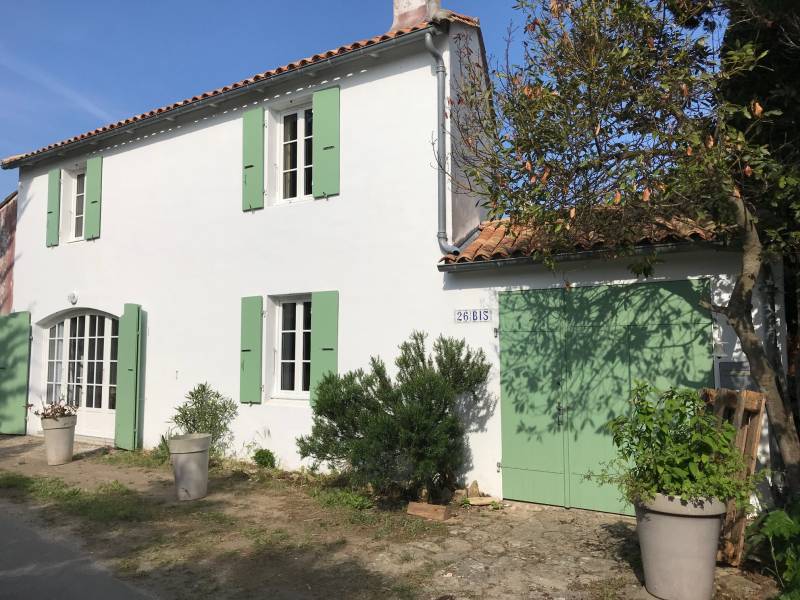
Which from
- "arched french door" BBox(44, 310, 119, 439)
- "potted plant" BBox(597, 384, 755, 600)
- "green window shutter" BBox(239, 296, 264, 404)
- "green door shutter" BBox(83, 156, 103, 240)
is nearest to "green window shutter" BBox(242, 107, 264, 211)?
"green window shutter" BBox(239, 296, 264, 404)

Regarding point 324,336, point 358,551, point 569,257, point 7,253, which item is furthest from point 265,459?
point 7,253

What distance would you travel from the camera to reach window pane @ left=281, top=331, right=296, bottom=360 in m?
8.42

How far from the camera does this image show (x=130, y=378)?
9.49 m

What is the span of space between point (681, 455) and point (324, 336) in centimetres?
475

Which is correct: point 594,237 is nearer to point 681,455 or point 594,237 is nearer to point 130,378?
point 681,455

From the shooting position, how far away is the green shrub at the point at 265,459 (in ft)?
26.5

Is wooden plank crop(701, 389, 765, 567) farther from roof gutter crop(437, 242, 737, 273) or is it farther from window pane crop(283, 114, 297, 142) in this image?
window pane crop(283, 114, 297, 142)

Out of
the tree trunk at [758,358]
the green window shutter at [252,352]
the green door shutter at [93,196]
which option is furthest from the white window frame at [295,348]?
the tree trunk at [758,358]

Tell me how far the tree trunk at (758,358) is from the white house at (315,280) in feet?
2.20

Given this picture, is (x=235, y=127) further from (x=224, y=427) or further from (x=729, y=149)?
(x=729, y=149)

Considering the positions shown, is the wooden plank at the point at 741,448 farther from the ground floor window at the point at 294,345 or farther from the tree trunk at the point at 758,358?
the ground floor window at the point at 294,345

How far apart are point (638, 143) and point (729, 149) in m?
0.65

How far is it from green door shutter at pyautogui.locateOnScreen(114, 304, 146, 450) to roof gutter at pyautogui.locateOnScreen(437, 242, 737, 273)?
17.7ft

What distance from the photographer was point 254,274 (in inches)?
337
